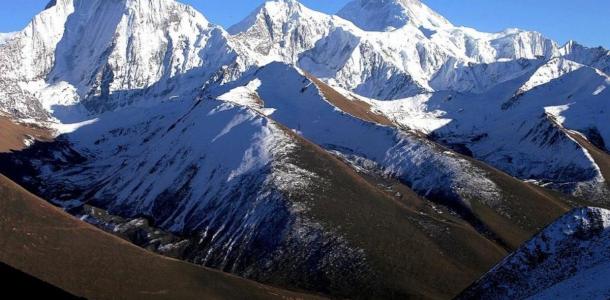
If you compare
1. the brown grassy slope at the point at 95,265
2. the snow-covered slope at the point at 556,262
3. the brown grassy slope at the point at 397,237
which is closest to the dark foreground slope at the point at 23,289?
the brown grassy slope at the point at 95,265

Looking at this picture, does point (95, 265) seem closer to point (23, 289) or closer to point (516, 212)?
point (23, 289)

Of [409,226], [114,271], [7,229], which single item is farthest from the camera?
[409,226]

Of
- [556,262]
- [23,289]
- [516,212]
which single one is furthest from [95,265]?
[516,212]

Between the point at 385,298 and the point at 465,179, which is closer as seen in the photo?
the point at 385,298

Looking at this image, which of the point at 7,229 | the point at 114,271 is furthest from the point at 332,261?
the point at 7,229

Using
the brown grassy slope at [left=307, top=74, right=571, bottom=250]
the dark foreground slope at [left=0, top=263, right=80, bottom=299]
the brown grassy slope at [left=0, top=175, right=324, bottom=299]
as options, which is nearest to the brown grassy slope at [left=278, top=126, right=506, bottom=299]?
the brown grassy slope at [left=307, top=74, right=571, bottom=250]

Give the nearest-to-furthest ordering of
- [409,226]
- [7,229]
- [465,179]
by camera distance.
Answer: [7,229] → [409,226] → [465,179]

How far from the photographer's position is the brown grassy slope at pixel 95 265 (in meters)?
111

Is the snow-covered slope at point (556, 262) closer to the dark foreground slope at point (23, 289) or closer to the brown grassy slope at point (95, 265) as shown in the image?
the brown grassy slope at point (95, 265)

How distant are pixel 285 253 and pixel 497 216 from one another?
188 feet

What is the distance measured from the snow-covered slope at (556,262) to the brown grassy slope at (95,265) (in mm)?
37768

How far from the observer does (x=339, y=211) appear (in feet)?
522

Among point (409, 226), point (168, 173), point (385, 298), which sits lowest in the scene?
point (385, 298)

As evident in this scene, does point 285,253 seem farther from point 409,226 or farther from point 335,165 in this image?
point 335,165
